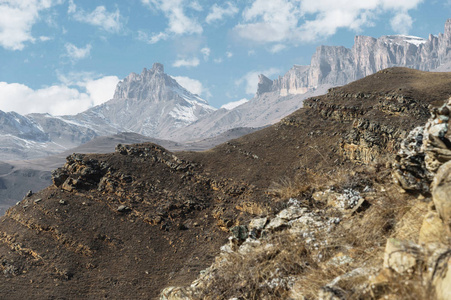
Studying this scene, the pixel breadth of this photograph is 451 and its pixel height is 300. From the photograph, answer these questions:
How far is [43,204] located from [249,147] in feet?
56.8

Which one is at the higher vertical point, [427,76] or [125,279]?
[427,76]

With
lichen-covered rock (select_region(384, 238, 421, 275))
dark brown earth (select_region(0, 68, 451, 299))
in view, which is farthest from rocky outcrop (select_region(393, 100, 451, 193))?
dark brown earth (select_region(0, 68, 451, 299))

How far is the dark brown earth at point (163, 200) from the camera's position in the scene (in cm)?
1781

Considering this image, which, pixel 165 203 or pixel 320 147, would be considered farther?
pixel 320 147

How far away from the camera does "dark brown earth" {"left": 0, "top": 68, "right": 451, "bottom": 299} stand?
58.4 ft

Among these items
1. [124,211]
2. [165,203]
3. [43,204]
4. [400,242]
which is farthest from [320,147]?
[400,242]

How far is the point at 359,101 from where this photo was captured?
29.5 meters

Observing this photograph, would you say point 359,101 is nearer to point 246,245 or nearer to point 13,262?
point 246,245

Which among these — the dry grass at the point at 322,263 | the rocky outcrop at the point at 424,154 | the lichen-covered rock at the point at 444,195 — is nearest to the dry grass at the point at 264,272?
the dry grass at the point at 322,263

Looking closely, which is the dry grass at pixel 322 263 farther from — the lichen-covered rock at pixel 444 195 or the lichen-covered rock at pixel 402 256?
the lichen-covered rock at pixel 444 195

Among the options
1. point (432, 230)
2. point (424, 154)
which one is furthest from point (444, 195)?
point (424, 154)

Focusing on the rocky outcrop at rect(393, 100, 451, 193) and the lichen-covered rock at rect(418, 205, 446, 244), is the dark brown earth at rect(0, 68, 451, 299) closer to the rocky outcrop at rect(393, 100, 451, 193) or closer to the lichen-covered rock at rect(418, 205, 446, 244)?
the rocky outcrop at rect(393, 100, 451, 193)

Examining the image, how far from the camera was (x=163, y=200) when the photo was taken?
2323 centimetres

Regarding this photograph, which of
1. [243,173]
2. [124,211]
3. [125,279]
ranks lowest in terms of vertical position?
[125,279]
